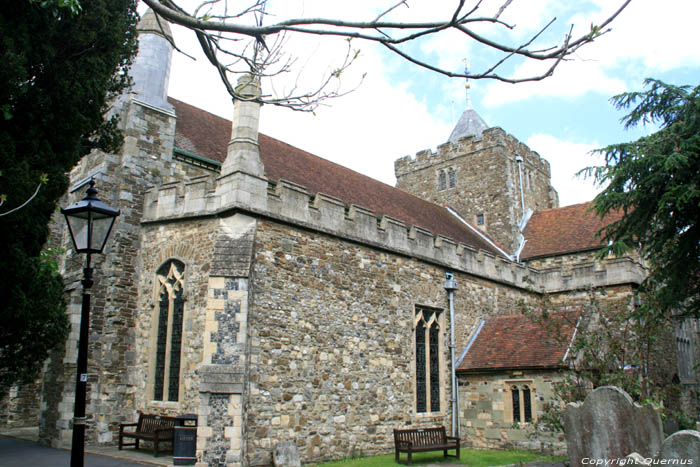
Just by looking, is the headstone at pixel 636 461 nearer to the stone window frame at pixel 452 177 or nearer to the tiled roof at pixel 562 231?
the tiled roof at pixel 562 231

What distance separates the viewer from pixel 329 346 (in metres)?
12.4

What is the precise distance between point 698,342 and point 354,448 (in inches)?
678

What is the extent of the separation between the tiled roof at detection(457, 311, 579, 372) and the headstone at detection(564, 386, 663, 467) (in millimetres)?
4962

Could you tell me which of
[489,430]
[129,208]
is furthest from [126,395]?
[489,430]

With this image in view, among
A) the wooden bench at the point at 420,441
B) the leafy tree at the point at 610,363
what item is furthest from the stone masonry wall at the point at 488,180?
the wooden bench at the point at 420,441

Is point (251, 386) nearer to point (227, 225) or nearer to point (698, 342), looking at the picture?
point (227, 225)

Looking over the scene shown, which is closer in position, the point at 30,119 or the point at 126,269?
the point at 30,119

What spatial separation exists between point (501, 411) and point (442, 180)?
14340 mm

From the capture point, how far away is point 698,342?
22.5 m

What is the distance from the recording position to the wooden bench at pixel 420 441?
1201cm

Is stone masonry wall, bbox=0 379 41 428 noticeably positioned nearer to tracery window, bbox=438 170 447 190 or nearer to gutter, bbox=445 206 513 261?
gutter, bbox=445 206 513 261

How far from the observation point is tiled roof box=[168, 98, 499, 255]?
1528 cm

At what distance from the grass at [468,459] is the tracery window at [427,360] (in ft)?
5.11

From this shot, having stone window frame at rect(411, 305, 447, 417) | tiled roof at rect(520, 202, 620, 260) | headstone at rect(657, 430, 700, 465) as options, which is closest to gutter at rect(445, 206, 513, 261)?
tiled roof at rect(520, 202, 620, 260)
